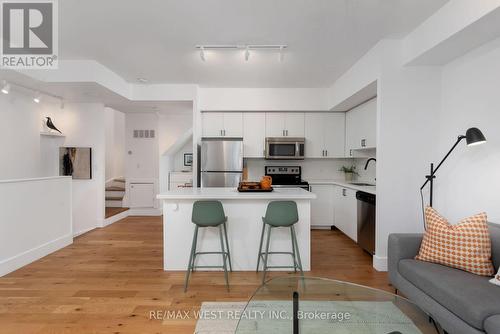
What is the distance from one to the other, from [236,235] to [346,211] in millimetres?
2198

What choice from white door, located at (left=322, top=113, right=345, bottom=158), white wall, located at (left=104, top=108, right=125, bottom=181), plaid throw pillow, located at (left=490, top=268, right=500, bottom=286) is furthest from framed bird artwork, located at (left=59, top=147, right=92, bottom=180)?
plaid throw pillow, located at (left=490, top=268, right=500, bottom=286)

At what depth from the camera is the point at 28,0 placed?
8.13 feet

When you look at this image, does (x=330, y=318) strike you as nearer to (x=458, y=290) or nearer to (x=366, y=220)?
(x=458, y=290)

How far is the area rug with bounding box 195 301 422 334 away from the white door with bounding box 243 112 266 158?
357 centimetres

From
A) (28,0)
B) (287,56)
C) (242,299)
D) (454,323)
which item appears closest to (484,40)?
(287,56)

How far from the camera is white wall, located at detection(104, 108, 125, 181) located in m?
7.53

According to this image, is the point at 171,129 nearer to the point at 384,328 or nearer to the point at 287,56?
the point at 287,56

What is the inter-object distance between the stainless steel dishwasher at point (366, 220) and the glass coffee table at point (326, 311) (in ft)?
5.91

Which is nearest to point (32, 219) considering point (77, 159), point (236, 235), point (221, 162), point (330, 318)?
point (77, 159)

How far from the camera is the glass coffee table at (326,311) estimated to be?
1.54 metres

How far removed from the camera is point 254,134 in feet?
16.9

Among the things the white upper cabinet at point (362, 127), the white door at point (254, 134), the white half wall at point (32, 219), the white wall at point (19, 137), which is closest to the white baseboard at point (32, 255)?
the white half wall at point (32, 219)

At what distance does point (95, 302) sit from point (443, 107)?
4.15 metres

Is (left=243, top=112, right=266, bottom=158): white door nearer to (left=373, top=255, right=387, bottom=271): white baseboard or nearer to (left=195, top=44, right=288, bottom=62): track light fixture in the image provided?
(left=195, top=44, right=288, bottom=62): track light fixture
